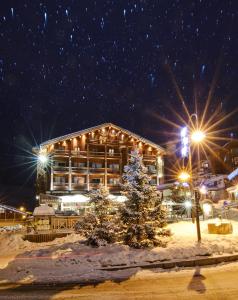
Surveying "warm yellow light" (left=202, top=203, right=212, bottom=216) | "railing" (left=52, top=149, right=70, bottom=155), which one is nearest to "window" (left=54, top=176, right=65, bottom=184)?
"railing" (left=52, top=149, right=70, bottom=155)

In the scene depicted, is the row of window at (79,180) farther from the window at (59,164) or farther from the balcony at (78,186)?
the window at (59,164)

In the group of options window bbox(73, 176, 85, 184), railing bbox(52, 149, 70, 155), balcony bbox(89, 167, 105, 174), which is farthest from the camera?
balcony bbox(89, 167, 105, 174)

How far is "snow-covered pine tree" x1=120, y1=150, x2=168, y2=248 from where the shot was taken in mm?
15297

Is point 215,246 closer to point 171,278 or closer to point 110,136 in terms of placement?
point 171,278

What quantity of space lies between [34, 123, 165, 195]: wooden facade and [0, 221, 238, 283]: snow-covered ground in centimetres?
2523

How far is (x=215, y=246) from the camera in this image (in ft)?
46.1

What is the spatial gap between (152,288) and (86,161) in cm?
3641

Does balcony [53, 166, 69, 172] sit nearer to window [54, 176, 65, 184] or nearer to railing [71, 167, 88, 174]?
railing [71, 167, 88, 174]

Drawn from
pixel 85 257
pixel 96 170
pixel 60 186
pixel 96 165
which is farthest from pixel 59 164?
pixel 85 257

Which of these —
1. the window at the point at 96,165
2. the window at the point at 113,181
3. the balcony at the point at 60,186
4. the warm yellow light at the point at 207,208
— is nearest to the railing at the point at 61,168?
the balcony at the point at 60,186

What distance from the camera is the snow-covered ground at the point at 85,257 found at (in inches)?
449

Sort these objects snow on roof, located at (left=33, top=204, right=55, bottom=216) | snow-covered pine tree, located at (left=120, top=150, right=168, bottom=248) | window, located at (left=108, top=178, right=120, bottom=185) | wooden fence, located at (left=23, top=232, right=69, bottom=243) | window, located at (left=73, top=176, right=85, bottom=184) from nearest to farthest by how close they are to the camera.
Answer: snow-covered pine tree, located at (left=120, top=150, right=168, bottom=248)
wooden fence, located at (left=23, top=232, right=69, bottom=243)
snow on roof, located at (left=33, top=204, right=55, bottom=216)
window, located at (left=73, top=176, right=85, bottom=184)
window, located at (left=108, top=178, right=120, bottom=185)

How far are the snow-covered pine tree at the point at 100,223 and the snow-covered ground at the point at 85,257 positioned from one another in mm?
692

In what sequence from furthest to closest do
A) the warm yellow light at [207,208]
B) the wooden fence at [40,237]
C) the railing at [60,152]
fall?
1. the railing at [60,152]
2. the warm yellow light at [207,208]
3. the wooden fence at [40,237]
